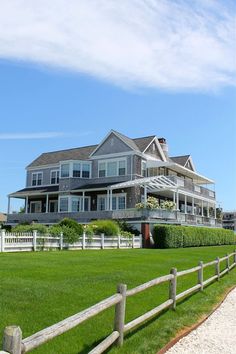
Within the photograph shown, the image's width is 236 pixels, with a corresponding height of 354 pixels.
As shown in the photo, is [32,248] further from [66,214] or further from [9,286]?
[66,214]

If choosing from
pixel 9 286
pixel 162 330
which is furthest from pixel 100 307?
Answer: pixel 9 286

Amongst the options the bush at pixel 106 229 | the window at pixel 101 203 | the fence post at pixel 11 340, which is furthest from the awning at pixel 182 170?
the fence post at pixel 11 340

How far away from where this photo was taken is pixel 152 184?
42594mm

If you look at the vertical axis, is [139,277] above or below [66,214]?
below

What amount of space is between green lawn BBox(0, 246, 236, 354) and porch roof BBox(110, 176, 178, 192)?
24.6 meters

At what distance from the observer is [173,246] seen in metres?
35.8

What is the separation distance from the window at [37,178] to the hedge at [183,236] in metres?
20.2

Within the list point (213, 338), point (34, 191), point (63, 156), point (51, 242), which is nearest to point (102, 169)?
point (63, 156)

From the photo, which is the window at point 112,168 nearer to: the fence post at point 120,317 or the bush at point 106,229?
the bush at point 106,229

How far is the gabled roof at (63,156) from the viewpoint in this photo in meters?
51.4

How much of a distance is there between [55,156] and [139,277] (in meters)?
40.9

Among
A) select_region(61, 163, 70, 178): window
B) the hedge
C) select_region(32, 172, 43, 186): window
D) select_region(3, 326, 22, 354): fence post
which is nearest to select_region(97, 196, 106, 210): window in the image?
select_region(61, 163, 70, 178): window

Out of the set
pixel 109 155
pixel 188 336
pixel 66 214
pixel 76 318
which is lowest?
pixel 188 336

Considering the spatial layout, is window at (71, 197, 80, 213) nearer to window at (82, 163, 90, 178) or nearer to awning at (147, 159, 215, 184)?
window at (82, 163, 90, 178)
